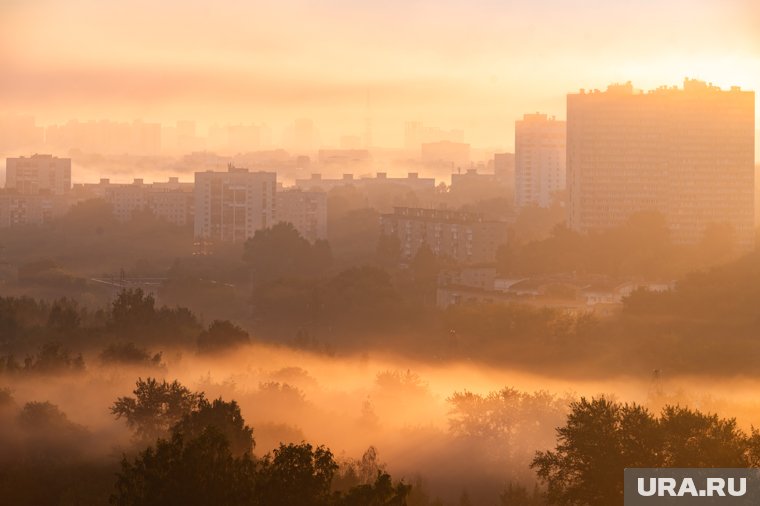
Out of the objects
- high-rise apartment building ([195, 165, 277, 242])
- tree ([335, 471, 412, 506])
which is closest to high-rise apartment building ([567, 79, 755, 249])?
high-rise apartment building ([195, 165, 277, 242])

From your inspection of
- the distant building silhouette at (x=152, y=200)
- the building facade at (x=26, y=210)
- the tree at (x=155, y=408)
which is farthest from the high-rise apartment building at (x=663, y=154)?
the tree at (x=155, y=408)

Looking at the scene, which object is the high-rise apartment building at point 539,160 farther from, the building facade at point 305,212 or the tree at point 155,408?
the tree at point 155,408

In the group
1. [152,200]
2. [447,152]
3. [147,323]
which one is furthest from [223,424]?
[447,152]

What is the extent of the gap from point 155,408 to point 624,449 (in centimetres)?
726

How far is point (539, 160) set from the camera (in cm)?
6650

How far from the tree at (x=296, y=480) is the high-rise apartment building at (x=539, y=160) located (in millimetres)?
54465

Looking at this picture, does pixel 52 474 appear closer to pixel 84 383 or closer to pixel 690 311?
pixel 84 383

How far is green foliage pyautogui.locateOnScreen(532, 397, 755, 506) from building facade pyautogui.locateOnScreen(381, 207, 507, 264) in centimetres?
3212

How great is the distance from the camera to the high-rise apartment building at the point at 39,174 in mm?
68250

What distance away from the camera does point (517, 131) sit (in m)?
68.4

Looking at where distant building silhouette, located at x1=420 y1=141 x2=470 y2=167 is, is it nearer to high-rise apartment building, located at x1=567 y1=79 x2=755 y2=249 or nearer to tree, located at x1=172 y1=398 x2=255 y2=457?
high-rise apartment building, located at x1=567 y1=79 x2=755 y2=249

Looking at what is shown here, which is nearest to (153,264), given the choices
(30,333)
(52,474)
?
(30,333)

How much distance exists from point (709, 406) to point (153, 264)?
99.7 ft

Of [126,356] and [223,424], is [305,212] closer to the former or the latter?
[126,356]
